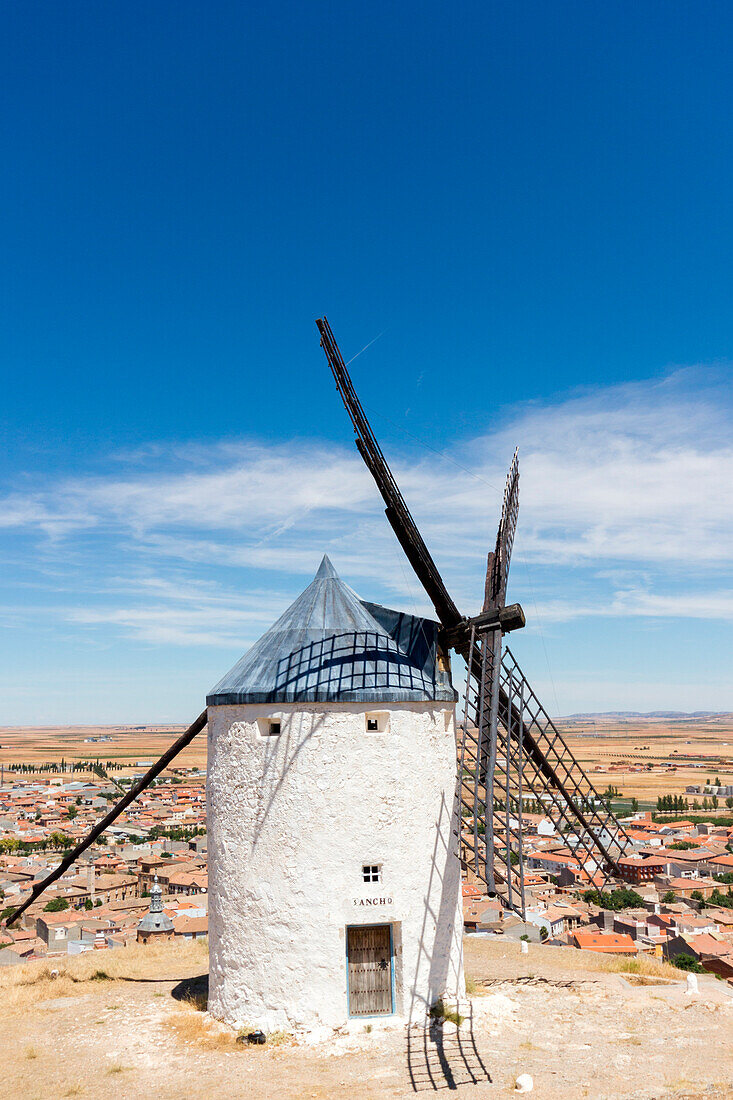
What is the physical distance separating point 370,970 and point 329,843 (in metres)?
2.40

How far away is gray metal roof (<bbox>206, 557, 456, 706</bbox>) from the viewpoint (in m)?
14.1

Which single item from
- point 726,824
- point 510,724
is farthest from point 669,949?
point 726,824

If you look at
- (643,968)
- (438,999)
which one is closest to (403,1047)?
(438,999)

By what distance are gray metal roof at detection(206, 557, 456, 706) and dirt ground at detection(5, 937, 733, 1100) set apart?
5.51 m

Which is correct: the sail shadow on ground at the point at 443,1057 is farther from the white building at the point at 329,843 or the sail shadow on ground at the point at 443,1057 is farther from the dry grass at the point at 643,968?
the dry grass at the point at 643,968

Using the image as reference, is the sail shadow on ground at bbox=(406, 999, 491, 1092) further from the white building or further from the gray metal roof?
the gray metal roof

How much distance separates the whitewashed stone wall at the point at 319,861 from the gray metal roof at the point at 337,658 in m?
0.29

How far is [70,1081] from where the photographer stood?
38.4 ft

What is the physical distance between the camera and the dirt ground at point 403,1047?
36.7 ft

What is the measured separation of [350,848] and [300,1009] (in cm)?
270

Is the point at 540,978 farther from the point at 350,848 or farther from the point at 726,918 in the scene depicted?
the point at 726,918

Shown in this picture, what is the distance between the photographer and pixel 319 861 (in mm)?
13484

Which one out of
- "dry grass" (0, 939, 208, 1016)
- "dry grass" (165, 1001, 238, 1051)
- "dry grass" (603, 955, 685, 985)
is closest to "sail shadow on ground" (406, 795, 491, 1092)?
"dry grass" (165, 1001, 238, 1051)

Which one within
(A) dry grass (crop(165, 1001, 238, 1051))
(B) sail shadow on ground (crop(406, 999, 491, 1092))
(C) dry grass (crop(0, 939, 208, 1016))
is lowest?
(C) dry grass (crop(0, 939, 208, 1016))
